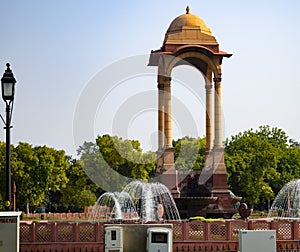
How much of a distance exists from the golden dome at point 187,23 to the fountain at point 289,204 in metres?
12.8

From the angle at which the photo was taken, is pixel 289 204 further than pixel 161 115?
Yes

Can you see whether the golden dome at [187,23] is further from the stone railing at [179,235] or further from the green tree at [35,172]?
the green tree at [35,172]

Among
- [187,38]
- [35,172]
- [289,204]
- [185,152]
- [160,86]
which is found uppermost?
[187,38]

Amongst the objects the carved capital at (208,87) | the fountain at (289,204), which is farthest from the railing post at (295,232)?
the fountain at (289,204)

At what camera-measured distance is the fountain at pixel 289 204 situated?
4427cm

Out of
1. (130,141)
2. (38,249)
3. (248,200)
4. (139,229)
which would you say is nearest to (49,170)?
(130,141)

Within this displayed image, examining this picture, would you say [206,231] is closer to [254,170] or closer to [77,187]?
[254,170]

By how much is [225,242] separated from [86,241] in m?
4.56

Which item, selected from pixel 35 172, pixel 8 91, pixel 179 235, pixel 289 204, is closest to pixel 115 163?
pixel 35 172

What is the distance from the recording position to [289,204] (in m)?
42.9

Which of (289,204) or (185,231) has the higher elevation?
(289,204)

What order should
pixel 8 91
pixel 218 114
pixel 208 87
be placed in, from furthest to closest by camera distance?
pixel 208 87 → pixel 218 114 → pixel 8 91

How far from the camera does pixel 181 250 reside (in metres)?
22.0

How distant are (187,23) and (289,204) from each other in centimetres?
1417
